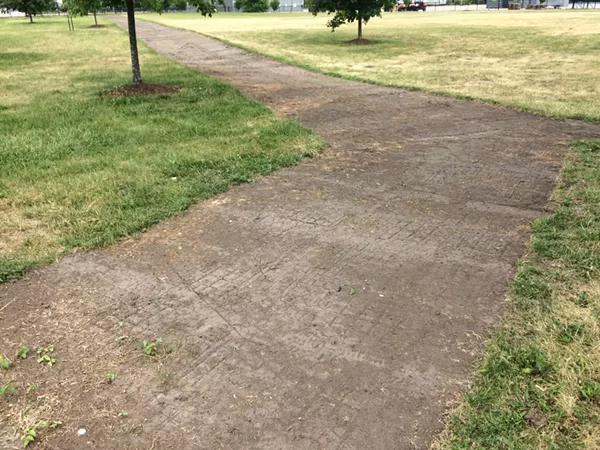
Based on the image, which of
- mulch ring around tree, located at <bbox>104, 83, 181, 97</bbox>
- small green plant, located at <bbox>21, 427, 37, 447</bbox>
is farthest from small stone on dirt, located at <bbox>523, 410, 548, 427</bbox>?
mulch ring around tree, located at <bbox>104, 83, 181, 97</bbox>

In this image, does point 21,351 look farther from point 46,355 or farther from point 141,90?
point 141,90

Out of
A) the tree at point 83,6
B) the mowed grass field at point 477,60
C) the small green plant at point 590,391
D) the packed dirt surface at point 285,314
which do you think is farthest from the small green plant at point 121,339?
the mowed grass field at point 477,60

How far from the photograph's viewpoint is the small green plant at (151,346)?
125 inches

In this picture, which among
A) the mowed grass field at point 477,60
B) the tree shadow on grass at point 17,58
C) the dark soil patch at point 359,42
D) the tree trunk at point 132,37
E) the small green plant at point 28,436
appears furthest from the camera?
the dark soil patch at point 359,42

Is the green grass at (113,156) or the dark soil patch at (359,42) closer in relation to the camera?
the green grass at (113,156)

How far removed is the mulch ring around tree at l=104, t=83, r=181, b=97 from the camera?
1150 cm

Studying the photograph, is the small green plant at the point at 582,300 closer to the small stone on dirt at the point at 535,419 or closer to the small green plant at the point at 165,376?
the small stone on dirt at the point at 535,419

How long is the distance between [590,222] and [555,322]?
201 centimetres

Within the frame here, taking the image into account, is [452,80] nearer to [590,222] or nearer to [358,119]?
[358,119]

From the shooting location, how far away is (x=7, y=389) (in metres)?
2.88

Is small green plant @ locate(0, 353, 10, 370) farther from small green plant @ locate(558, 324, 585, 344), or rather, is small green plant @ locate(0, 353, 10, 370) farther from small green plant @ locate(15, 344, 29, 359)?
small green plant @ locate(558, 324, 585, 344)

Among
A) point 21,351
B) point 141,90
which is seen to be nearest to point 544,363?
point 21,351

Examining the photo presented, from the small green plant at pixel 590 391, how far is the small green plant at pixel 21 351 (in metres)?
3.36

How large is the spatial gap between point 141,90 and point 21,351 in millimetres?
9648
